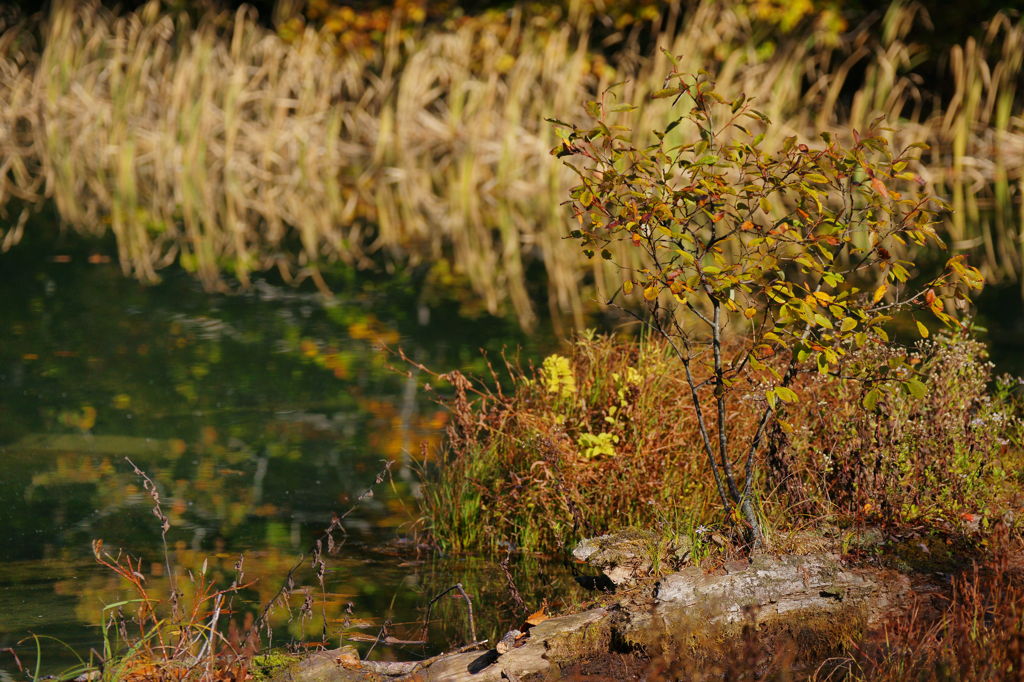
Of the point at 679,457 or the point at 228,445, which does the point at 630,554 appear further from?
the point at 228,445

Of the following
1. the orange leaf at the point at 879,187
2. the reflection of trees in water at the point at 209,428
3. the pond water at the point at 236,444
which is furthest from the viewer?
the reflection of trees in water at the point at 209,428

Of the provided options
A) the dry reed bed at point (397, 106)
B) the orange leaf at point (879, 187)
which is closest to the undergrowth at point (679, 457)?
the orange leaf at point (879, 187)

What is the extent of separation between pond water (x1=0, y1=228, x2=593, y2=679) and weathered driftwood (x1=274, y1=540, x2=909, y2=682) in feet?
0.95

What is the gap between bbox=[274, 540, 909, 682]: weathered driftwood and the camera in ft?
12.8

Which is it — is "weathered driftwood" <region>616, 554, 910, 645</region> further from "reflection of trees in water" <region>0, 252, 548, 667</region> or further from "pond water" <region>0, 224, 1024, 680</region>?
"reflection of trees in water" <region>0, 252, 548, 667</region>

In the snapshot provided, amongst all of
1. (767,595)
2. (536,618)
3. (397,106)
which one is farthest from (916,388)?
(397,106)

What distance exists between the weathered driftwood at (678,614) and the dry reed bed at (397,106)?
30.1ft

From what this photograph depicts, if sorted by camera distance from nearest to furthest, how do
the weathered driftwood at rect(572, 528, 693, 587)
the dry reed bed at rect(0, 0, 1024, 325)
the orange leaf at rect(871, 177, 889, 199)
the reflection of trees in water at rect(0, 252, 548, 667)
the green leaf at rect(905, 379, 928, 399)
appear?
the orange leaf at rect(871, 177, 889, 199)
the green leaf at rect(905, 379, 928, 399)
the weathered driftwood at rect(572, 528, 693, 587)
the reflection of trees in water at rect(0, 252, 548, 667)
the dry reed bed at rect(0, 0, 1024, 325)

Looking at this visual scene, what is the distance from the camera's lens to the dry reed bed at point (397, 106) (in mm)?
14398

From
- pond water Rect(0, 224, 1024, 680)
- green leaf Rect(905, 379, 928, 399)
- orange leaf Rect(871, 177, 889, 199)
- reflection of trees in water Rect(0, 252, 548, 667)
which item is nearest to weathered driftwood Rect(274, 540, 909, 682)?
pond water Rect(0, 224, 1024, 680)

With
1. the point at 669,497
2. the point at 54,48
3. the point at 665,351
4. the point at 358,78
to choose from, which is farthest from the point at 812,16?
the point at 669,497

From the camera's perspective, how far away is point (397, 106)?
16.3 meters

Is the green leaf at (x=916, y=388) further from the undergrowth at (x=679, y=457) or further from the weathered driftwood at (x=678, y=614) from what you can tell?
the weathered driftwood at (x=678, y=614)

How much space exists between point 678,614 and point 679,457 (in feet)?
3.73
